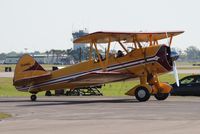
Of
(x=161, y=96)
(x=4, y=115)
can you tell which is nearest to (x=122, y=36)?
(x=161, y=96)

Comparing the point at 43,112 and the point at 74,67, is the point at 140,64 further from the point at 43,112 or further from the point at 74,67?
the point at 43,112

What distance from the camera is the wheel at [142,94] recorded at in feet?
85.1

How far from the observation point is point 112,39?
91.6 ft

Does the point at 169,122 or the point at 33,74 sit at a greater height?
the point at 33,74

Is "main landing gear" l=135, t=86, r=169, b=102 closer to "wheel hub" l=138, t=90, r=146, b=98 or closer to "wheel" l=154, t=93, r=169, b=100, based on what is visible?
"wheel hub" l=138, t=90, r=146, b=98

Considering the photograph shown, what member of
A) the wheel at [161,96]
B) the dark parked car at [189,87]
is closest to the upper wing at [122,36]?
the wheel at [161,96]

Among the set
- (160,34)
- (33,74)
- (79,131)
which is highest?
(160,34)

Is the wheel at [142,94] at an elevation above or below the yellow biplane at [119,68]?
below

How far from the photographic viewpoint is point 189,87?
3141 centimetres

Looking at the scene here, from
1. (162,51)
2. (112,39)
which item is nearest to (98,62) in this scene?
(112,39)

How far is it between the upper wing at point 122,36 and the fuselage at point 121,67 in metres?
0.88

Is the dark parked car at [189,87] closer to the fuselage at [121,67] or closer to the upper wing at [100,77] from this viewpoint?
the fuselage at [121,67]

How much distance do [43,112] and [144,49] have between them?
7.86 m

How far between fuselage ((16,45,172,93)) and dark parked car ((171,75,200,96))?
4980 millimetres
